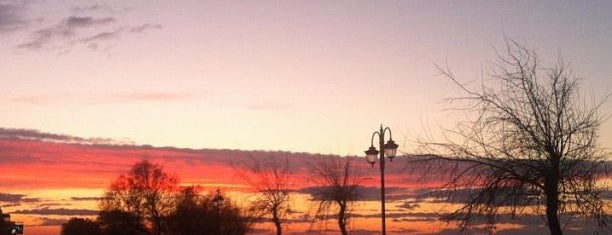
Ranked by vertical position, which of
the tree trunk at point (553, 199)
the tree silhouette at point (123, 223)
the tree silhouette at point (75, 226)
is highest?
the tree trunk at point (553, 199)

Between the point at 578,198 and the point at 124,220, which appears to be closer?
the point at 578,198

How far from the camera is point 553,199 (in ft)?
67.9

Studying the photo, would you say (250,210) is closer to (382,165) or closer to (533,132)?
(382,165)

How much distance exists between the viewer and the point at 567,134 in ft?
68.1

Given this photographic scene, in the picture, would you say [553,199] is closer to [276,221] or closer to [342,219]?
[342,219]

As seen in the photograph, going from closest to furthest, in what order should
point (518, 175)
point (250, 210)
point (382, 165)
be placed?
point (518, 175), point (382, 165), point (250, 210)

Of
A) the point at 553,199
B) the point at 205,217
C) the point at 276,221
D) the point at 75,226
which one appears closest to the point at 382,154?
the point at 553,199

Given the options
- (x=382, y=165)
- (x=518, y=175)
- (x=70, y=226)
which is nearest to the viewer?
(x=518, y=175)

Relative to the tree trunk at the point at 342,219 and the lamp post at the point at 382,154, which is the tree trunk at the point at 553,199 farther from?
the tree trunk at the point at 342,219

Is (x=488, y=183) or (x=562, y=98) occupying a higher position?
(x=562, y=98)

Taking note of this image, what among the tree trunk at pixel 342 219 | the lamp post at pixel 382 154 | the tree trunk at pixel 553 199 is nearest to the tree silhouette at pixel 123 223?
the tree trunk at pixel 342 219

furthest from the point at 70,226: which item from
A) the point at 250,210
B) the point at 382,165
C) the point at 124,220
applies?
the point at 382,165

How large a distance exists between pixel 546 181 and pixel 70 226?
15715 centimetres

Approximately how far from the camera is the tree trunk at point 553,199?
20453mm
